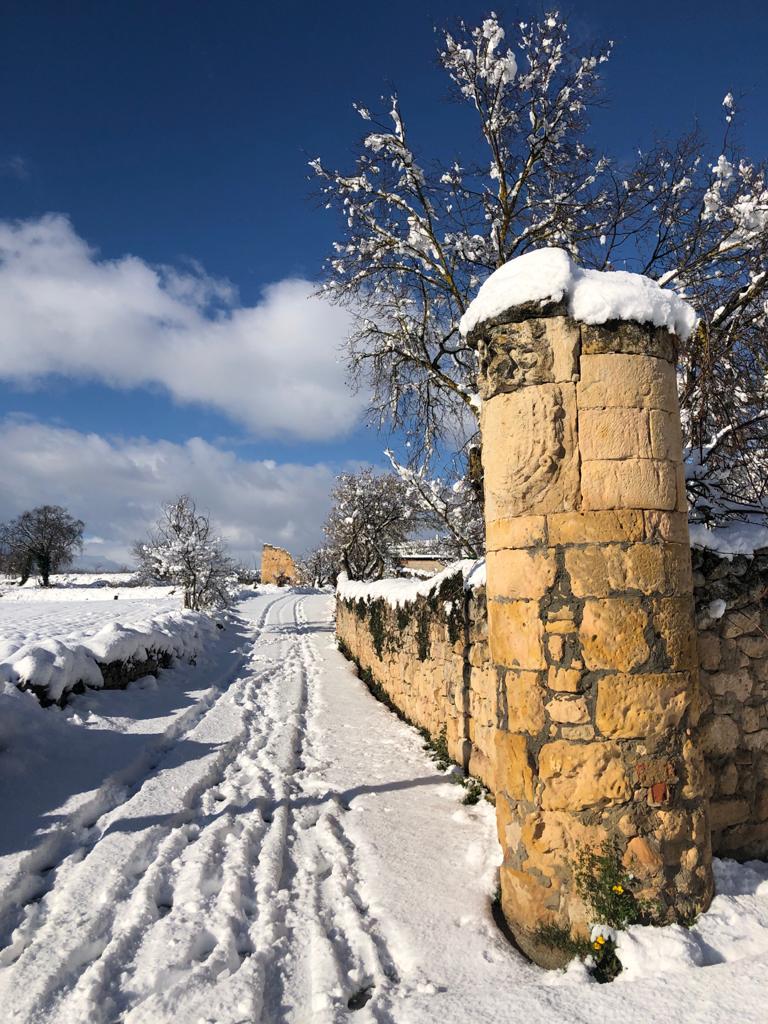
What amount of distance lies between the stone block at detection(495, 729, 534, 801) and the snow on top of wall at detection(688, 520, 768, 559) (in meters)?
1.83

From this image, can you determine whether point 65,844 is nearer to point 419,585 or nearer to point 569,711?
point 569,711

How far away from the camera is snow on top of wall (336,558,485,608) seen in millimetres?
5871

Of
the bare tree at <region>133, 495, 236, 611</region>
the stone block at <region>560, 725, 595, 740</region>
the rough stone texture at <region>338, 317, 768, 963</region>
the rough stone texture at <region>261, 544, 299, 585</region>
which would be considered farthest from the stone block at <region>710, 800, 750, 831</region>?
the rough stone texture at <region>261, 544, 299, 585</region>

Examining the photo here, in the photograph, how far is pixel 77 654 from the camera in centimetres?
750

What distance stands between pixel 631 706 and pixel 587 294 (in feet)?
7.41

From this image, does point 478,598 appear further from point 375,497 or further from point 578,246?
point 375,497

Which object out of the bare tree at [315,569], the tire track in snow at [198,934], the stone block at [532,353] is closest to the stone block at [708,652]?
the stone block at [532,353]

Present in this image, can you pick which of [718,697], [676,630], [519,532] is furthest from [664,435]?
[718,697]

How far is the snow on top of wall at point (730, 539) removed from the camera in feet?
13.8

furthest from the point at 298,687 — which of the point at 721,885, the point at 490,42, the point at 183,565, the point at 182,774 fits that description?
the point at 183,565

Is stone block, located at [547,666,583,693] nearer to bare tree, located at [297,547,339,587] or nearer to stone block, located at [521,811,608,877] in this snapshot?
stone block, located at [521,811,608,877]

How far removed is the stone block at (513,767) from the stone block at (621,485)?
54.2 inches

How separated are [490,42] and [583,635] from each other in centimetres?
728

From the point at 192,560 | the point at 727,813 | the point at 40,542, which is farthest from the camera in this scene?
the point at 40,542
